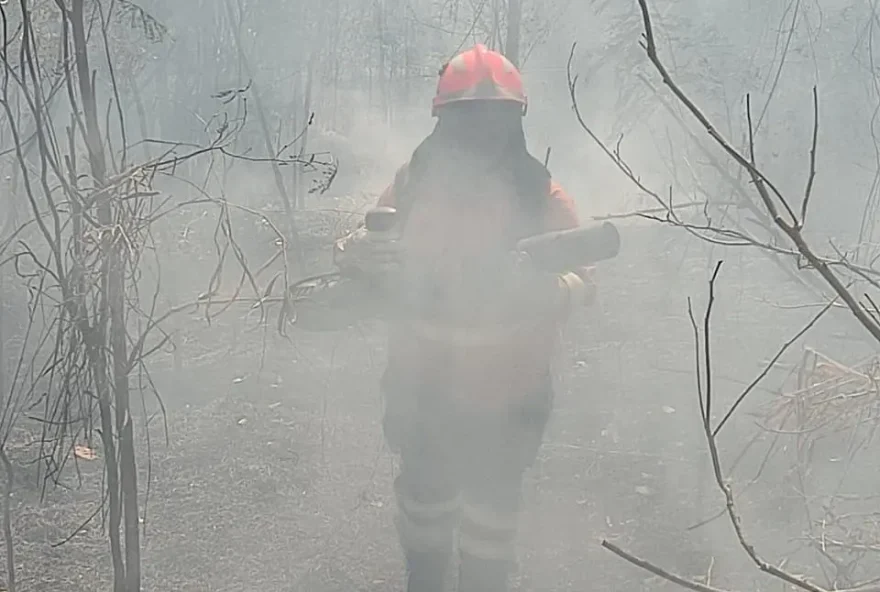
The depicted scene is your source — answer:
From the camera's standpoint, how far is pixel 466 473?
7.64ft

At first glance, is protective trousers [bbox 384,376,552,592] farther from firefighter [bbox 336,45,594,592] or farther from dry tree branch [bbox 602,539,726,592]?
dry tree branch [bbox 602,539,726,592]

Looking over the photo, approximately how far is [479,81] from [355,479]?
160 cm

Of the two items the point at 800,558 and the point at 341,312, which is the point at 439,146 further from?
the point at 800,558

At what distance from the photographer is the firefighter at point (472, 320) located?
2.13 metres

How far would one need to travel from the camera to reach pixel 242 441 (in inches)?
134

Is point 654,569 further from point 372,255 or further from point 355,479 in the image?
point 355,479

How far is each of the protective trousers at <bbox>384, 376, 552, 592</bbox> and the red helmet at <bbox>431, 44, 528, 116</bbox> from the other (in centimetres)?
72

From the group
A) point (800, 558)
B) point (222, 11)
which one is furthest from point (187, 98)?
point (800, 558)

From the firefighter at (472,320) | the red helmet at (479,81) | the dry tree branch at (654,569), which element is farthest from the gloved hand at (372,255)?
the dry tree branch at (654,569)

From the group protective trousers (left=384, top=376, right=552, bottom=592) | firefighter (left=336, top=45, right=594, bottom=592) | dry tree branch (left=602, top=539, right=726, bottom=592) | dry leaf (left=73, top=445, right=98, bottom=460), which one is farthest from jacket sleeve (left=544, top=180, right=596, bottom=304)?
dry leaf (left=73, top=445, right=98, bottom=460)

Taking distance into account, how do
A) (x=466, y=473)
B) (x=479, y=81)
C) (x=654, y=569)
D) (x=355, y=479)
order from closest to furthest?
(x=654, y=569)
(x=479, y=81)
(x=466, y=473)
(x=355, y=479)

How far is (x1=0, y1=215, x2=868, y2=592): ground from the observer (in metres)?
2.60

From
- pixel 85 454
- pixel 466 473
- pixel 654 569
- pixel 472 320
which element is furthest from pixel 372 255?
pixel 85 454

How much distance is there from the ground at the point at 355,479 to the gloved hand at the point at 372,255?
1.47 ft
